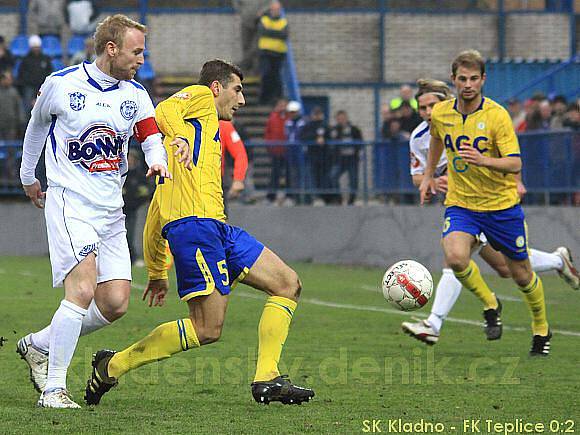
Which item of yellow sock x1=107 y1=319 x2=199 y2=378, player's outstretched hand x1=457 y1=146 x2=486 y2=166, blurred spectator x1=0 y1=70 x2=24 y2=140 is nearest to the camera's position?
yellow sock x1=107 y1=319 x2=199 y2=378

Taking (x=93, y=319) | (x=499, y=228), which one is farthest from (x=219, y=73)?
(x=499, y=228)

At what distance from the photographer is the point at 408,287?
9031mm

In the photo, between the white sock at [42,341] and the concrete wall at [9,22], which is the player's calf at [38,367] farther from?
the concrete wall at [9,22]

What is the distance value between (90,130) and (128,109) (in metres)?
0.25

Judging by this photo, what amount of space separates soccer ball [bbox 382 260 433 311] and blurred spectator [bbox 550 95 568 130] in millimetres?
8949

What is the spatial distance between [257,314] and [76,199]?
5620 millimetres

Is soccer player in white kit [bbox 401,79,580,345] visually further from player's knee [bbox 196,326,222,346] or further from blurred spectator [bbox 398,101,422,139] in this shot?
blurred spectator [bbox 398,101,422,139]

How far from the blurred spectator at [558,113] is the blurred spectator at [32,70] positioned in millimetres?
8451

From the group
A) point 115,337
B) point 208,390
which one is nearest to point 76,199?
point 208,390

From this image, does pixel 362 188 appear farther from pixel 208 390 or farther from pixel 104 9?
pixel 208 390

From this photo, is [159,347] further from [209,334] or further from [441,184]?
[441,184]

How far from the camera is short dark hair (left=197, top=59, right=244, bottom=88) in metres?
7.57

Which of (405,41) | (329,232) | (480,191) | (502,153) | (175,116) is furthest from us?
(405,41)

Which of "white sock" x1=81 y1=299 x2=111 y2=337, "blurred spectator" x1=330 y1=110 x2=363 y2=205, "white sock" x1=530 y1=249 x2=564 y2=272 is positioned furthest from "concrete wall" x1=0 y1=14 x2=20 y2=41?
"white sock" x1=81 y1=299 x2=111 y2=337
